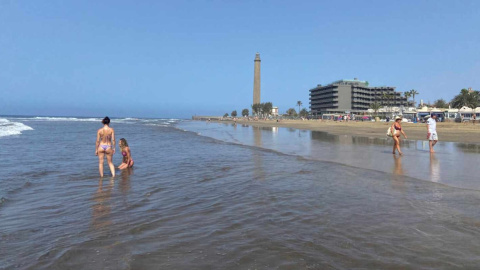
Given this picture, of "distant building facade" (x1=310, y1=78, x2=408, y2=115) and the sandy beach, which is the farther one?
"distant building facade" (x1=310, y1=78, x2=408, y2=115)

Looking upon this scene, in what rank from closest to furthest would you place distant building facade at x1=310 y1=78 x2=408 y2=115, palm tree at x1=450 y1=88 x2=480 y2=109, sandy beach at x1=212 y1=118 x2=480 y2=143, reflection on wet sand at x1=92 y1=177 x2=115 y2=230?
1. reflection on wet sand at x1=92 y1=177 x2=115 y2=230
2. sandy beach at x1=212 y1=118 x2=480 y2=143
3. palm tree at x1=450 y1=88 x2=480 y2=109
4. distant building facade at x1=310 y1=78 x2=408 y2=115

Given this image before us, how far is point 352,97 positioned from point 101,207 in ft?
485

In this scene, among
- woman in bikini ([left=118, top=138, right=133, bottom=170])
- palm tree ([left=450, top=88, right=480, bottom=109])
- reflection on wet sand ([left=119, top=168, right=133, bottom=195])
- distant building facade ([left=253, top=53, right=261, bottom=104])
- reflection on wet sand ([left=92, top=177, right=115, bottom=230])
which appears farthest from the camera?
distant building facade ([left=253, top=53, right=261, bottom=104])

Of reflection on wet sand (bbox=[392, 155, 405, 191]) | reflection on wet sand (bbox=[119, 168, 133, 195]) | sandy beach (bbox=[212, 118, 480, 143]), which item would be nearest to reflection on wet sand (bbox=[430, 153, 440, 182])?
reflection on wet sand (bbox=[392, 155, 405, 191])

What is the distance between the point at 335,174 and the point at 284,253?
5776mm

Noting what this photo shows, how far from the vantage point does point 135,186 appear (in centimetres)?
757

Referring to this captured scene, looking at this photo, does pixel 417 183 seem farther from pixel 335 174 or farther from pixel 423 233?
pixel 423 233

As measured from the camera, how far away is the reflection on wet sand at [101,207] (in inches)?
187

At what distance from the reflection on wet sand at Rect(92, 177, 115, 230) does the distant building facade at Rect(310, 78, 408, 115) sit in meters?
138

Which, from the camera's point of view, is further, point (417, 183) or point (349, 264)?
point (417, 183)

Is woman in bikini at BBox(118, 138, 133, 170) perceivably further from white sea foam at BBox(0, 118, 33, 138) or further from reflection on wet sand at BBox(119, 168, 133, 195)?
white sea foam at BBox(0, 118, 33, 138)

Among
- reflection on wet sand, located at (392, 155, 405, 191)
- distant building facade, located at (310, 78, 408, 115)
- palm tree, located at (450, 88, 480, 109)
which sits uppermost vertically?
distant building facade, located at (310, 78, 408, 115)

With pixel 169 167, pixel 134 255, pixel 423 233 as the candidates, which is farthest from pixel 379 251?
pixel 169 167

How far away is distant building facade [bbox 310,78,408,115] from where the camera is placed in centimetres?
14050
